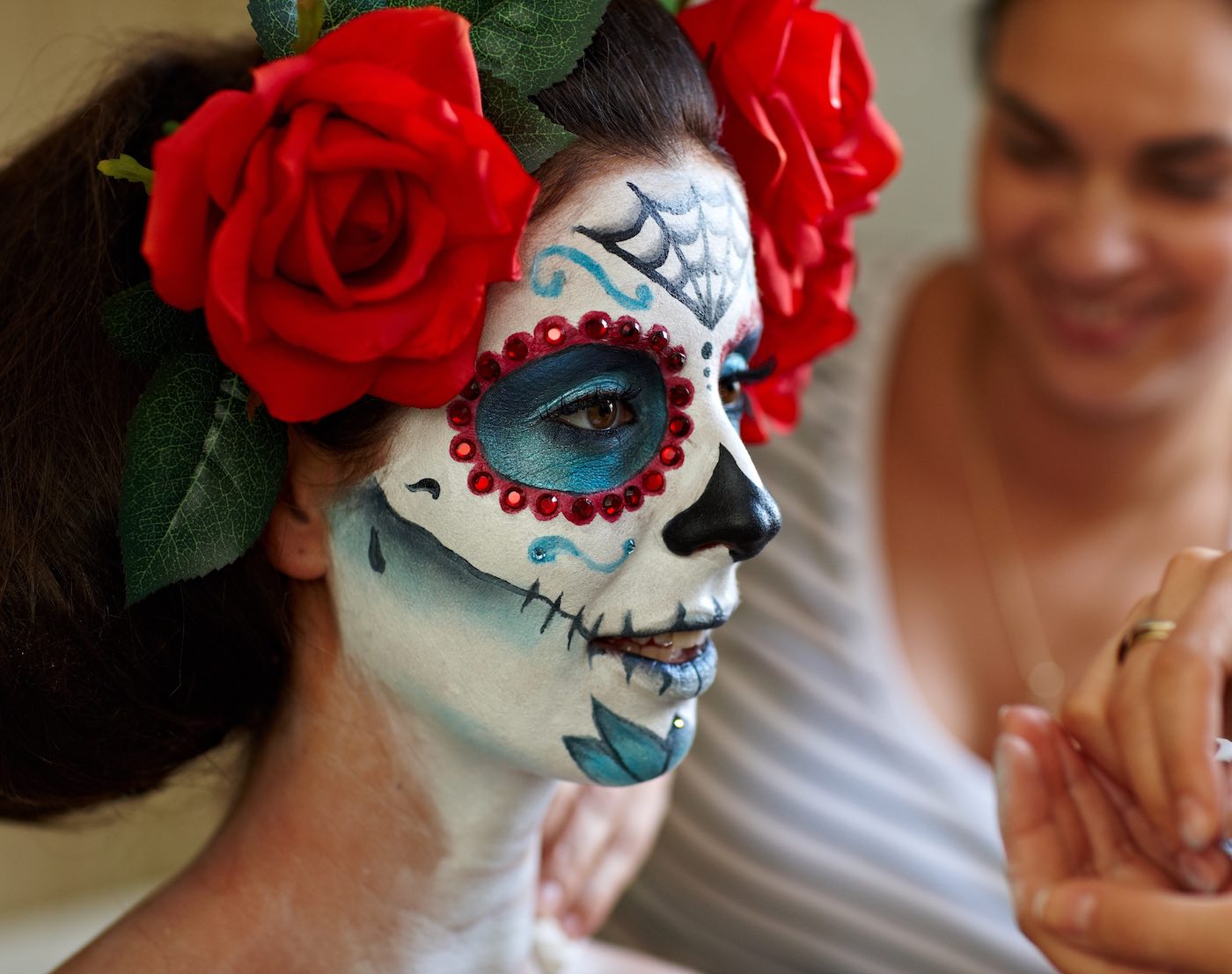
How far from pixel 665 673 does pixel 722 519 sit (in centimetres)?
11

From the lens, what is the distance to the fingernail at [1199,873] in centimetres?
78

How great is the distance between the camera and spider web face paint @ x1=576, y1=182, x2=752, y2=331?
0.78 meters

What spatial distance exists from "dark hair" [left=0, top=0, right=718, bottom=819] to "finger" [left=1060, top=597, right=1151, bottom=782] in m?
0.43

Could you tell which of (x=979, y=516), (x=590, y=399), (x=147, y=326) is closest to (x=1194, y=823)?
(x=590, y=399)

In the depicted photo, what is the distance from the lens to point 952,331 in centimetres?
169

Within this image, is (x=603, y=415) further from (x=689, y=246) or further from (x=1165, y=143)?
(x=1165, y=143)

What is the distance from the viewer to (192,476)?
2.45 ft

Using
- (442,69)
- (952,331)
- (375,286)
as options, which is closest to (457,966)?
(375,286)

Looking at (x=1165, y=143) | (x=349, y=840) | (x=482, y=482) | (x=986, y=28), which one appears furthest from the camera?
(x=986, y=28)

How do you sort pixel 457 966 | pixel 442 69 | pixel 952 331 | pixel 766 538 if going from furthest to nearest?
pixel 952 331, pixel 457 966, pixel 766 538, pixel 442 69

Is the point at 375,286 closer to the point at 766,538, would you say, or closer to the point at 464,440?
the point at 464,440

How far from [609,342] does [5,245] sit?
1.37 feet

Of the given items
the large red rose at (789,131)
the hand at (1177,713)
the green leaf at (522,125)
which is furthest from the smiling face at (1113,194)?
the green leaf at (522,125)

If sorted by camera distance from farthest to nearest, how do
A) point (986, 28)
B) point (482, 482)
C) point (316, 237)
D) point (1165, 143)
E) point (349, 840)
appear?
point (986, 28)
point (1165, 143)
point (349, 840)
point (482, 482)
point (316, 237)
